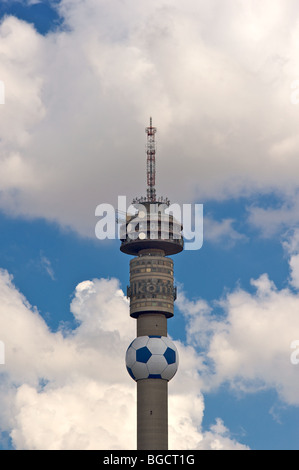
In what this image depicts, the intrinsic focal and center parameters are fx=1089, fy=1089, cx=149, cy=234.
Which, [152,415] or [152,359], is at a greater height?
[152,359]

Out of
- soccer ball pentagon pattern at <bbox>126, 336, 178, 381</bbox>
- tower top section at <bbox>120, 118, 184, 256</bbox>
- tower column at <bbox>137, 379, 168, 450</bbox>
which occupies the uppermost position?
tower top section at <bbox>120, 118, 184, 256</bbox>

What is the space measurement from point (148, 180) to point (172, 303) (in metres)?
22.9

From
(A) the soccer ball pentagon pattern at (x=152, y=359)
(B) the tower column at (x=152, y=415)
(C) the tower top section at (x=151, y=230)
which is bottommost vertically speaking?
(B) the tower column at (x=152, y=415)

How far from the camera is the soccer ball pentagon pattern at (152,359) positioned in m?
184

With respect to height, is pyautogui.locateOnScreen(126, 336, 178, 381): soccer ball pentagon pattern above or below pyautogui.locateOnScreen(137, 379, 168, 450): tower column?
above

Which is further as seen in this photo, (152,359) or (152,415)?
(152,359)

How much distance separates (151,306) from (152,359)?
30.1 feet

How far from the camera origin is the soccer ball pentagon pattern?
605 ft

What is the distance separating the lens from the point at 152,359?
18425 cm

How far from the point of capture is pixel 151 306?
186875 mm

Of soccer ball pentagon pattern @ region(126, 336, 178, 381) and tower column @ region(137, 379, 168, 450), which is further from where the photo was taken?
soccer ball pentagon pattern @ region(126, 336, 178, 381)
